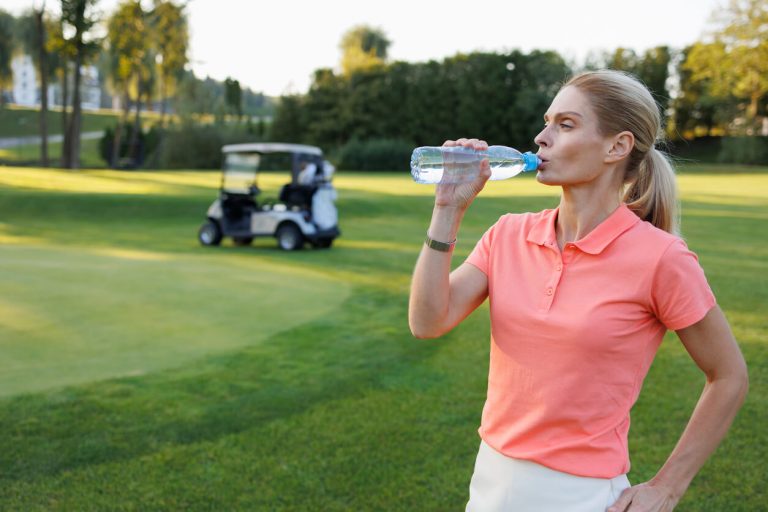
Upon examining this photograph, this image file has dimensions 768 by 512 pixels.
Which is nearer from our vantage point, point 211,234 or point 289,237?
point 289,237

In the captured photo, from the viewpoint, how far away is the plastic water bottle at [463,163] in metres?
1.87

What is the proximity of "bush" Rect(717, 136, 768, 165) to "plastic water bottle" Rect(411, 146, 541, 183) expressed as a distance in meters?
57.5

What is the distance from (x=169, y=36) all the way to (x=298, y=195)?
37.2m

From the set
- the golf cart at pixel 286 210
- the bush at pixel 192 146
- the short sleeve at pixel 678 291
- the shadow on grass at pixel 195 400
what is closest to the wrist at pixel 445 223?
the short sleeve at pixel 678 291

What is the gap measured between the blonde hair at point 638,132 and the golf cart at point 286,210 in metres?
12.3

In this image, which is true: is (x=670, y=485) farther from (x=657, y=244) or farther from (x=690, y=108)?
(x=690, y=108)

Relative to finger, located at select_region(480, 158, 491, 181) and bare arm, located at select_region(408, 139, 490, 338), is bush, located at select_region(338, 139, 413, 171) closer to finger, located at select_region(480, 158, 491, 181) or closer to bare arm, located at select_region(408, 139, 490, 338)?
bare arm, located at select_region(408, 139, 490, 338)

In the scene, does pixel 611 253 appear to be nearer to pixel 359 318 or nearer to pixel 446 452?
pixel 446 452

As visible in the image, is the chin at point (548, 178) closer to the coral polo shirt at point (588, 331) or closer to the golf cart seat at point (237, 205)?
the coral polo shirt at point (588, 331)

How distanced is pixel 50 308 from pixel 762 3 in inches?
1966

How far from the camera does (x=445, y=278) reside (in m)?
1.98

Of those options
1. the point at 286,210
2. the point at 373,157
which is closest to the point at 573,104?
the point at 286,210

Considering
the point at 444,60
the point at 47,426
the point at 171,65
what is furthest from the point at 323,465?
the point at 444,60

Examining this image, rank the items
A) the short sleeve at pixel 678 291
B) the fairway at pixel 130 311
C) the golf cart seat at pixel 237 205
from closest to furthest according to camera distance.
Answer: the short sleeve at pixel 678 291
the fairway at pixel 130 311
the golf cart seat at pixel 237 205
